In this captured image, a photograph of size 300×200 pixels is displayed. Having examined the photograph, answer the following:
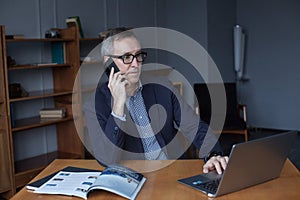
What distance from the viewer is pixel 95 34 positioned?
4.93 m

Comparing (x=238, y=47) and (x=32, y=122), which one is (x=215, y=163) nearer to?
(x=32, y=122)

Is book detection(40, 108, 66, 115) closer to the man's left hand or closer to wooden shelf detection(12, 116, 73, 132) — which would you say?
wooden shelf detection(12, 116, 73, 132)

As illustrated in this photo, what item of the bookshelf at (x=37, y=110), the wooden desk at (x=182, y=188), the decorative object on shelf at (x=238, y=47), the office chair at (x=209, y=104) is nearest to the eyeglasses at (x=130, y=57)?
the wooden desk at (x=182, y=188)

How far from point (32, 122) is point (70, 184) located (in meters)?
2.52

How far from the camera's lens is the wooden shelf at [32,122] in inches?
146

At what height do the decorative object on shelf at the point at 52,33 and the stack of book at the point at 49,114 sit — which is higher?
the decorative object on shelf at the point at 52,33

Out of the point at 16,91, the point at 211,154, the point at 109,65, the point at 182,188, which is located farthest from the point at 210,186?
the point at 16,91

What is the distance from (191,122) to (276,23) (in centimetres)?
490

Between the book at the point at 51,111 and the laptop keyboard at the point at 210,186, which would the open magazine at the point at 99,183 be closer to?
the laptop keyboard at the point at 210,186

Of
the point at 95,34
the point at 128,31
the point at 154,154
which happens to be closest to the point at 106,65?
the point at 128,31

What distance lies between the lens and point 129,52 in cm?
192

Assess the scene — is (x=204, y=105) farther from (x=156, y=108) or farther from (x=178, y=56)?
(x=156, y=108)

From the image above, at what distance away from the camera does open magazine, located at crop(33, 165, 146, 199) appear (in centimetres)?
143

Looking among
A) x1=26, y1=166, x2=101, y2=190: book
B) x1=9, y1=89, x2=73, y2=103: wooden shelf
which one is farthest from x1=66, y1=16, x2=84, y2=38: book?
x1=26, y1=166, x2=101, y2=190: book
